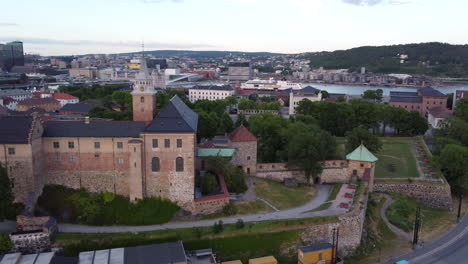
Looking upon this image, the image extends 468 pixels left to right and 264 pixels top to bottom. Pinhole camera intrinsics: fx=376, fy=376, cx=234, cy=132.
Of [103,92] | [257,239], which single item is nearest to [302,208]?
[257,239]

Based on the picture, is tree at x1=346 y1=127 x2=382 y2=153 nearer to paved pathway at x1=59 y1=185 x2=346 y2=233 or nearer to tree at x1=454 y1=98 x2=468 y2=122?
paved pathway at x1=59 y1=185 x2=346 y2=233

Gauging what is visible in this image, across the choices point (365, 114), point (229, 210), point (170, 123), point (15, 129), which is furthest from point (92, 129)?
point (365, 114)

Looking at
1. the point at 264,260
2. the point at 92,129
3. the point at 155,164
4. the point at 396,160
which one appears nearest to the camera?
the point at 264,260

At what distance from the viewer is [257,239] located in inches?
1267

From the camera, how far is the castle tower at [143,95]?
1548 inches

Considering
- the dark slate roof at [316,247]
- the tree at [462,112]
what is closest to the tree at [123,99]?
the dark slate roof at [316,247]

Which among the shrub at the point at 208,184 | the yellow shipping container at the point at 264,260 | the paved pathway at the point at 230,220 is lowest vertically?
the yellow shipping container at the point at 264,260

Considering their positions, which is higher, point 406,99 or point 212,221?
point 406,99

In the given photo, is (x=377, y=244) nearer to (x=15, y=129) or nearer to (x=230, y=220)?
(x=230, y=220)

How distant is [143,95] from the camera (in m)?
39.6

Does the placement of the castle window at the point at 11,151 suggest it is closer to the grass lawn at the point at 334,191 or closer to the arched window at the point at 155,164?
the arched window at the point at 155,164

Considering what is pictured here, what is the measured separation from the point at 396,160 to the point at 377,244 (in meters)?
22.8

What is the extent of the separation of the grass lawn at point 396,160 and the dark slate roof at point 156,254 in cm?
3111

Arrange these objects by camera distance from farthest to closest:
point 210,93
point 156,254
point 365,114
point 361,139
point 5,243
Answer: point 210,93, point 365,114, point 361,139, point 5,243, point 156,254
